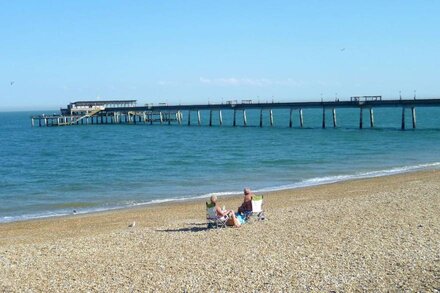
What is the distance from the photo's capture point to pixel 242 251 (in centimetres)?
1078

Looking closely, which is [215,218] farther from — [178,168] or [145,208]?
[178,168]

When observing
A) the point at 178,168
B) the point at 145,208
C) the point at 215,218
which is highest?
the point at 215,218

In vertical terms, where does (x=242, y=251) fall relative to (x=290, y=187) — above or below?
above

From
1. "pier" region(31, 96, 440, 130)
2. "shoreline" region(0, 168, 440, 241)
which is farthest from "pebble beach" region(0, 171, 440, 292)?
"pier" region(31, 96, 440, 130)

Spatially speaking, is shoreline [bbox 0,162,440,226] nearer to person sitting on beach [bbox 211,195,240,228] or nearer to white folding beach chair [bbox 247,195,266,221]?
white folding beach chair [bbox 247,195,266,221]

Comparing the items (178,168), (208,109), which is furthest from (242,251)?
(208,109)

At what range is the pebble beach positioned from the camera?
8719 mm

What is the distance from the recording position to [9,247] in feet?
41.5

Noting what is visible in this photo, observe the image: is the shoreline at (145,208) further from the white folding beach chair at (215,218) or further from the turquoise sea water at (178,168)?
the white folding beach chair at (215,218)

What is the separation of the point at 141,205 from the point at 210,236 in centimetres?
776

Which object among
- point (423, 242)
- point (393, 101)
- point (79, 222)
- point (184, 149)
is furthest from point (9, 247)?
point (393, 101)

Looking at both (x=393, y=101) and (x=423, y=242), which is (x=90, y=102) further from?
(x=423, y=242)

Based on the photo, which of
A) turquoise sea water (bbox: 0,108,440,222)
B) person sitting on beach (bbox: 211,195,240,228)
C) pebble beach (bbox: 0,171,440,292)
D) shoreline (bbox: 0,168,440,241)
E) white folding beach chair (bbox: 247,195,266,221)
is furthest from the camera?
turquoise sea water (bbox: 0,108,440,222)

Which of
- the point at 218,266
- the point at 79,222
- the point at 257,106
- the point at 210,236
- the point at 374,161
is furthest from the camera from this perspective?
the point at 257,106
